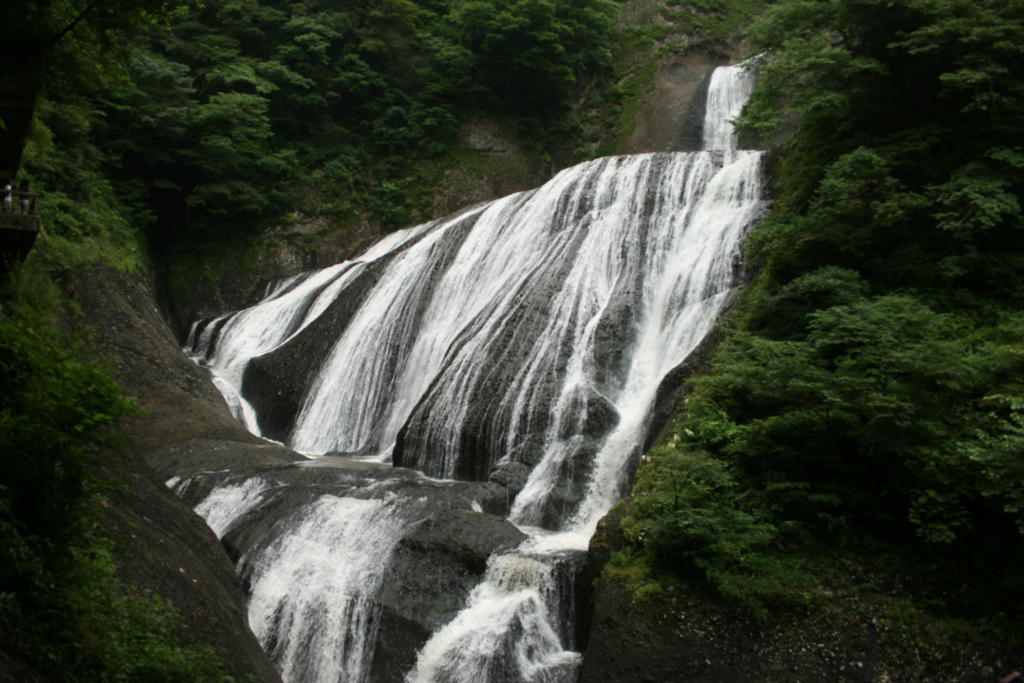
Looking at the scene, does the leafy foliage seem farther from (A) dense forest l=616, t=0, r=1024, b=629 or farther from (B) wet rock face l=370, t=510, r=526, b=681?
(A) dense forest l=616, t=0, r=1024, b=629

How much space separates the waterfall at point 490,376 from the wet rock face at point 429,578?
178mm

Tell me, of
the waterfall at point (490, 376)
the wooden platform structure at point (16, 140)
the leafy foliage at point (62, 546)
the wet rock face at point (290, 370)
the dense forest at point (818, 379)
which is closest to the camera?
the leafy foliage at point (62, 546)

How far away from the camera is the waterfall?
8828mm

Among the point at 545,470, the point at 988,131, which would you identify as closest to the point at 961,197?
the point at 988,131

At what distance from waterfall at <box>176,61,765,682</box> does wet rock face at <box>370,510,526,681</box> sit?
0.18m

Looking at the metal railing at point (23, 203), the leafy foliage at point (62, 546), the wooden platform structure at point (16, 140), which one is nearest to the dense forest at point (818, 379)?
the leafy foliage at point (62, 546)

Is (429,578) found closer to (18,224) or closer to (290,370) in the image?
(18,224)

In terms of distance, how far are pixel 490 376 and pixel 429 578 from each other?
5.35 metres

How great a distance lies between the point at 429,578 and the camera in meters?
9.02

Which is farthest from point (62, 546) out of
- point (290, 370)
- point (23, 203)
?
point (290, 370)

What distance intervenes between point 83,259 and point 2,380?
12.1 m

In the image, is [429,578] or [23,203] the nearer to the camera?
[23,203]

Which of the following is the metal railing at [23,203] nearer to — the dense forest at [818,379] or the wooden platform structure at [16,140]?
the wooden platform structure at [16,140]

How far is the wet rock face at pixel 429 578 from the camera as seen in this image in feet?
27.7
